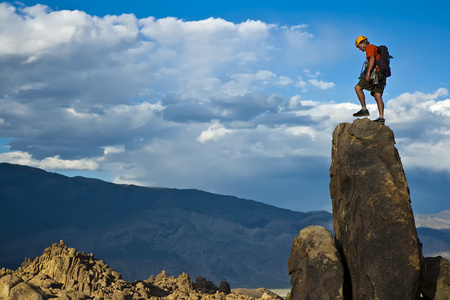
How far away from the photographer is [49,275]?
58.8m

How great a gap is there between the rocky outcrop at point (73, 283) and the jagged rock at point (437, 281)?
34312 millimetres

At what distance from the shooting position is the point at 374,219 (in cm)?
1992

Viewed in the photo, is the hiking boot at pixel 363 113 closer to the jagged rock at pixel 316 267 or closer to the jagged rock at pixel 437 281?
the jagged rock at pixel 316 267

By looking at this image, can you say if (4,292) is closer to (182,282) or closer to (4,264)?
(182,282)

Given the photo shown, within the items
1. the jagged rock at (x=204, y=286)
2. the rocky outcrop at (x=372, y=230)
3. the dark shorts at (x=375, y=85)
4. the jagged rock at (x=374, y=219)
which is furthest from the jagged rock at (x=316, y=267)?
the jagged rock at (x=204, y=286)

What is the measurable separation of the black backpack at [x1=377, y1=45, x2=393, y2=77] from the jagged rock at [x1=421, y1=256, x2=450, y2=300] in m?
7.26

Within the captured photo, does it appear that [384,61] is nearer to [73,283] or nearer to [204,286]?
[73,283]

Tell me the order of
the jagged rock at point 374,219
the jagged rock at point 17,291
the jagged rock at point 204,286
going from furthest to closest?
the jagged rock at point 204,286, the jagged rock at point 17,291, the jagged rock at point 374,219

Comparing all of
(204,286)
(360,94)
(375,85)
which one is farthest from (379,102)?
(204,286)

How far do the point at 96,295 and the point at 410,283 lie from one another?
39.1 meters

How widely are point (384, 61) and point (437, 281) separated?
326 inches

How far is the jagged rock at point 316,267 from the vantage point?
2041 centimetres

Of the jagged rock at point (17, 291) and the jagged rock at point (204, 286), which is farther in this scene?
the jagged rock at point (204, 286)

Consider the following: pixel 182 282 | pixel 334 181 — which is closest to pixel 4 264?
pixel 182 282
